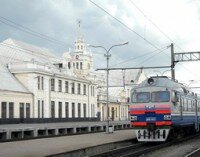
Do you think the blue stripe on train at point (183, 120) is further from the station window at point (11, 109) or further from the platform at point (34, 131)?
the station window at point (11, 109)

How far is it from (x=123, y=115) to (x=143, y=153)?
91.0 meters

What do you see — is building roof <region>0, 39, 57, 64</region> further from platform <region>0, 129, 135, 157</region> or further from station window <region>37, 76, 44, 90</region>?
platform <region>0, 129, 135, 157</region>

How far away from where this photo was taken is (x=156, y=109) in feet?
85.1

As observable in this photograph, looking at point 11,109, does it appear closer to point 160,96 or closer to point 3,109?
point 3,109

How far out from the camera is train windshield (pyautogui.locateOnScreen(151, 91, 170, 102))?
26188 millimetres

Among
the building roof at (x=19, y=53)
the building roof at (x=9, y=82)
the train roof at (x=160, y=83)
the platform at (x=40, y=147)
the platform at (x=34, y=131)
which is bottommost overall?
the platform at (x=40, y=147)

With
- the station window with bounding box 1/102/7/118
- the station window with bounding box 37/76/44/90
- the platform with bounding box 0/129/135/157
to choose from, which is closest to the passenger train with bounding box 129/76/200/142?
the platform with bounding box 0/129/135/157

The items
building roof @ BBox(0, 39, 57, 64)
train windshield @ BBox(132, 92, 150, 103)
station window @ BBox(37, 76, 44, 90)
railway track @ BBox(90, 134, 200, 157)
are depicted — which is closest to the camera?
railway track @ BBox(90, 134, 200, 157)

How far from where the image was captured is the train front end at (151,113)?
25.8m

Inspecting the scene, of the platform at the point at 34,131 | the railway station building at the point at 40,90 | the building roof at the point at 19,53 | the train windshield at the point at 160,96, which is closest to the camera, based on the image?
the train windshield at the point at 160,96

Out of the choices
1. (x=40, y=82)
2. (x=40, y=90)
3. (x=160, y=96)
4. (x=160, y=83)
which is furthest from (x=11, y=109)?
(x=160, y=96)

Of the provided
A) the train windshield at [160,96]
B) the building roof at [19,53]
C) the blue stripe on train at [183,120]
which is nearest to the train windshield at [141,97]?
the train windshield at [160,96]

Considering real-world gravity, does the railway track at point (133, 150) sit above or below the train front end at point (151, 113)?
below

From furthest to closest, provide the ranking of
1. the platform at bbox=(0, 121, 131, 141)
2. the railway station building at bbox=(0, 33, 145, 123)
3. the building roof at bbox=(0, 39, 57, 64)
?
1. the building roof at bbox=(0, 39, 57, 64)
2. the railway station building at bbox=(0, 33, 145, 123)
3. the platform at bbox=(0, 121, 131, 141)
